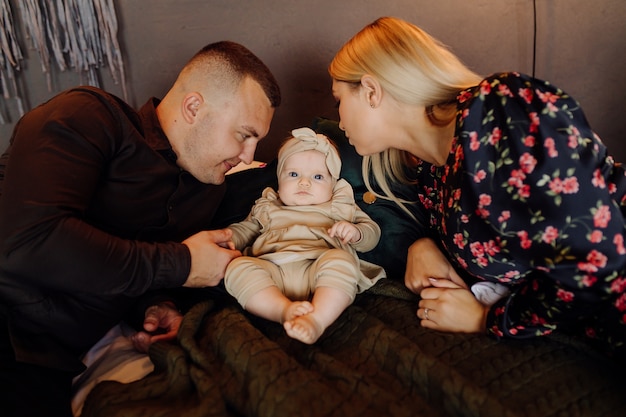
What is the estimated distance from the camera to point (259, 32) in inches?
72.3

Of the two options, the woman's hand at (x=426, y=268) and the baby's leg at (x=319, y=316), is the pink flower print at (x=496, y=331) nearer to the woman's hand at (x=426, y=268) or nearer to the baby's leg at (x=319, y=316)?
the woman's hand at (x=426, y=268)

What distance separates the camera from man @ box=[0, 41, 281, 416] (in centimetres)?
99

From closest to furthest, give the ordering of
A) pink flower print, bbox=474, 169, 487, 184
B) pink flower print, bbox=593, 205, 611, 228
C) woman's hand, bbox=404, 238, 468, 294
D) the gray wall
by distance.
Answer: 1. pink flower print, bbox=593, 205, 611, 228
2. pink flower print, bbox=474, 169, 487, 184
3. woman's hand, bbox=404, 238, 468, 294
4. the gray wall

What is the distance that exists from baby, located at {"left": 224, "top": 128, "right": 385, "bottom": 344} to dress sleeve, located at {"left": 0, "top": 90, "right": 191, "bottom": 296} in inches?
8.1

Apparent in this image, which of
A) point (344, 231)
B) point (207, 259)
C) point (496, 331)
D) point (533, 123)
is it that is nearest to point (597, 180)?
point (533, 123)

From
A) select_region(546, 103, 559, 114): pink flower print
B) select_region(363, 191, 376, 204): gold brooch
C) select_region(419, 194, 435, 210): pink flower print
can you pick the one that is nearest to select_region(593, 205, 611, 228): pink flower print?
select_region(546, 103, 559, 114): pink flower print

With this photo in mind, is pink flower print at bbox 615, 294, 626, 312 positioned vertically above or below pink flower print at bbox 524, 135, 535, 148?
below

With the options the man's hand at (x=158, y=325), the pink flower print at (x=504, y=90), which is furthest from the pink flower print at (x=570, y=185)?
the man's hand at (x=158, y=325)

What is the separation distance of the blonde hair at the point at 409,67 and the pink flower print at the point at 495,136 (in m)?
0.19

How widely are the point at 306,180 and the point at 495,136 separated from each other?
1.82 feet

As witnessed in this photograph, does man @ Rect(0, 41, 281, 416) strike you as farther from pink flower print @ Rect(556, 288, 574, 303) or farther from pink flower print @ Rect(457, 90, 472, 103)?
pink flower print @ Rect(556, 288, 574, 303)

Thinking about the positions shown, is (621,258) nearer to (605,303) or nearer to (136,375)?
(605,303)

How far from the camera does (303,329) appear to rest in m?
1.00

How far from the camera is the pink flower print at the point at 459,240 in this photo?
1091mm
